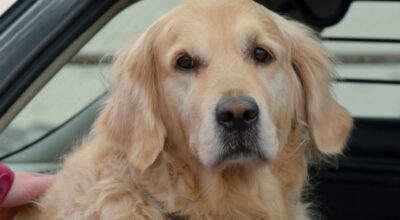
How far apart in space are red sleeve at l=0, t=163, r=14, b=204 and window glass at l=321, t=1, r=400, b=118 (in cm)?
222

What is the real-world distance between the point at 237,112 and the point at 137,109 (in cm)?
57

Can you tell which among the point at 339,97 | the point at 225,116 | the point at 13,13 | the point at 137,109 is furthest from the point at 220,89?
the point at 339,97

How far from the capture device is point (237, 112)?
223cm

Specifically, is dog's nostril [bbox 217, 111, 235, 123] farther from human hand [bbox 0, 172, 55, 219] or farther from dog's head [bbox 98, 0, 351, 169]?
human hand [bbox 0, 172, 55, 219]

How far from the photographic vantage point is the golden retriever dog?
238cm

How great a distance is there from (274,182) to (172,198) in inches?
19.6

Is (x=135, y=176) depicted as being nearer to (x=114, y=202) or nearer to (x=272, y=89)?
(x=114, y=202)

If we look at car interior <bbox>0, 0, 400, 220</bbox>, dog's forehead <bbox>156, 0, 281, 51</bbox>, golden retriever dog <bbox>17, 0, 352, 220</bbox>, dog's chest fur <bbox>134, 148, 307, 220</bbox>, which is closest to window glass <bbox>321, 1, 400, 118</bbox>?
car interior <bbox>0, 0, 400, 220</bbox>

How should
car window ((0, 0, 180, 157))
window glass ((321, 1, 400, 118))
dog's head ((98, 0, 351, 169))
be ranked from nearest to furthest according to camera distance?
1. dog's head ((98, 0, 351, 169))
2. car window ((0, 0, 180, 157))
3. window glass ((321, 1, 400, 118))

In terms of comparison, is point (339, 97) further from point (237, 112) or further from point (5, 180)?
point (5, 180)

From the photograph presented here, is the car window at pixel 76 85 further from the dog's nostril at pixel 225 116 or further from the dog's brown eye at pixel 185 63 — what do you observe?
the dog's nostril at pixel 225 116

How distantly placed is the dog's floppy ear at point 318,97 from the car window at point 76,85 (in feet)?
2.45

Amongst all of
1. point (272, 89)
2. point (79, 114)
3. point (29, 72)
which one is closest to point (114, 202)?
point (29, 72)

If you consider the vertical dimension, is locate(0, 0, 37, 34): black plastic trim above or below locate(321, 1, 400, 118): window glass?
above
